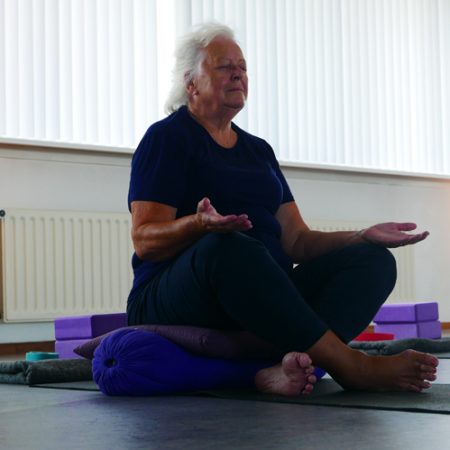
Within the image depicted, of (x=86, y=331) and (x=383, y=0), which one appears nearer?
(x=86, y=331)

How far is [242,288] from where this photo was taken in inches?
64.3

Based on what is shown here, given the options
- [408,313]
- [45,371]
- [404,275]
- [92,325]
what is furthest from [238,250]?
[404,275]

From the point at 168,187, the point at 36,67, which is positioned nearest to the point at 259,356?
the point at 168,187

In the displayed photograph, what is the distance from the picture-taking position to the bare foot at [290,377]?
1621 millimetres

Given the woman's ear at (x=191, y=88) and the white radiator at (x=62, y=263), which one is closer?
the woman's ear at (x=191, y=88)

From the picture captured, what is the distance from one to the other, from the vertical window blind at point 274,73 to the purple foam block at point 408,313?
136 centimetres

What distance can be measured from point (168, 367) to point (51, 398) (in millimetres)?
257

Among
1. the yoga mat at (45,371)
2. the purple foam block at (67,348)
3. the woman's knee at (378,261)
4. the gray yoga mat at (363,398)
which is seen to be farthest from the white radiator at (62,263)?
the woman's knee at (378,261)

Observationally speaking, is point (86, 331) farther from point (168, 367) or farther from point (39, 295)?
point (168, 367)

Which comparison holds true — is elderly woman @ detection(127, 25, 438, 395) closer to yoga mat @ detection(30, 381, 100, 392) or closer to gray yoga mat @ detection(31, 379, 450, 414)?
gray yoga mat @ detection(31, 379, 450, 414)

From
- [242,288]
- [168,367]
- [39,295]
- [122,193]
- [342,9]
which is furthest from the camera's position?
[342,9]

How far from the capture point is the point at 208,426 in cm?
133

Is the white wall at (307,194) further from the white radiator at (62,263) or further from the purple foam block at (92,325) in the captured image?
the purple foam block at (92,325)

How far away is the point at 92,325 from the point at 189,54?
122 centimetres
